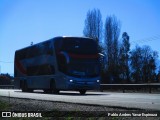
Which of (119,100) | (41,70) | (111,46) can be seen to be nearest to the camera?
(119,100)

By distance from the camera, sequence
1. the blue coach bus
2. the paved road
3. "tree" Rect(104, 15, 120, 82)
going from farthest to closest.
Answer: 1. "tree" Rect(104, 15, 120, 82)
2. the blue coach bus
3. the paved road

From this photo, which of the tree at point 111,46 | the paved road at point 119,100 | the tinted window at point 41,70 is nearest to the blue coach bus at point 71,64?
the tinted window at point 41,70

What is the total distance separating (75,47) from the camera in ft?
92.2

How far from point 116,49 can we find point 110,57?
6.68 ft

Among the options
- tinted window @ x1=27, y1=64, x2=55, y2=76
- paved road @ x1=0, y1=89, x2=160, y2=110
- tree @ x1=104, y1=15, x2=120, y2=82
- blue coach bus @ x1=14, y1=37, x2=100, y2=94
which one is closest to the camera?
paved road @ x1=0, y1=89, x2=160, y2=110

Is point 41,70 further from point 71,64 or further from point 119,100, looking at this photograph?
point 119,100

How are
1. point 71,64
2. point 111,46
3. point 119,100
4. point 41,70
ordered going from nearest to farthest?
point 119,100 < point 71,64 < point 41,70 < point 111,46

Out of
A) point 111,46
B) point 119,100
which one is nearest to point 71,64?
point 119,100

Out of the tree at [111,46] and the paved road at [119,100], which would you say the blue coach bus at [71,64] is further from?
the tree at [111,46]

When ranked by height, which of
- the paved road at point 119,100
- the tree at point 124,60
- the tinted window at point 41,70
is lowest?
the paved road at point 119,100

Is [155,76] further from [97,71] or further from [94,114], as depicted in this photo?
[94,114]

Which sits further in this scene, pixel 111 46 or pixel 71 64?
pixel 111 46

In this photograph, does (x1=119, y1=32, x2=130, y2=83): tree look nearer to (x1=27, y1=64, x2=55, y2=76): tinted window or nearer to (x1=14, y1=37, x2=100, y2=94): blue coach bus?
(x1=27, y1=64, x2=55, y2=76): tinted window

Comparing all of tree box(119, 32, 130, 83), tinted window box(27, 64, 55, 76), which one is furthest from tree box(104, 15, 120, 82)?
tinted window box(27, 64, 55, 76)
